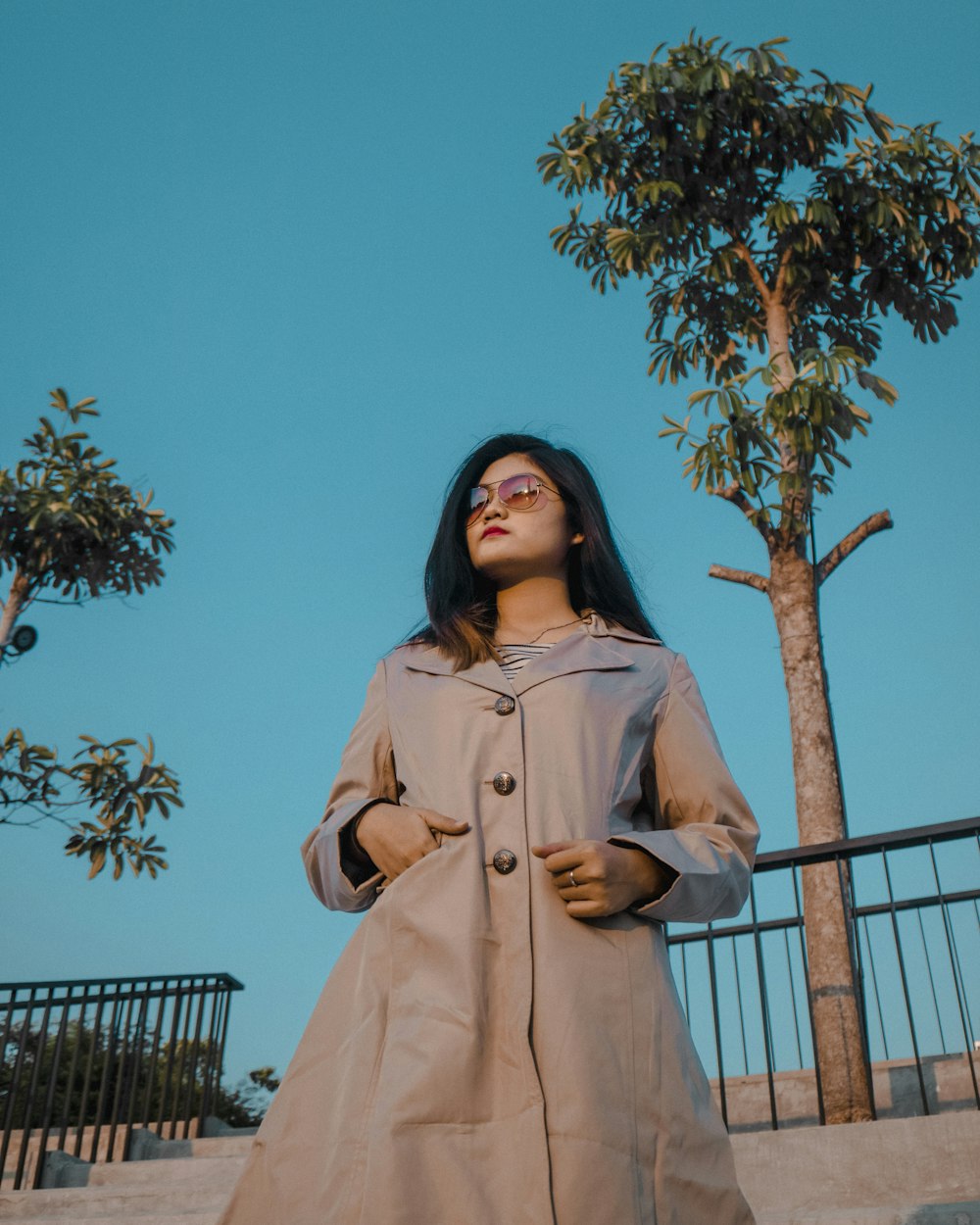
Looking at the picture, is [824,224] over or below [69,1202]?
over

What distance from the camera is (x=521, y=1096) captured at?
145 cm

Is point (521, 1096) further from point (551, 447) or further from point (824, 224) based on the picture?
point (824, 224)

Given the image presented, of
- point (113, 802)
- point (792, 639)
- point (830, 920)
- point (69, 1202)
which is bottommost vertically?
point (69, 1202)

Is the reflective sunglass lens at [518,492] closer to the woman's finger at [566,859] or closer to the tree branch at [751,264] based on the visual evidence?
the woman's finger at [566,859]

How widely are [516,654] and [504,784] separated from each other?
0.41 metres

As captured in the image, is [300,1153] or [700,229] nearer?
[300,1153]

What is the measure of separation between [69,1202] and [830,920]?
4.13 meters

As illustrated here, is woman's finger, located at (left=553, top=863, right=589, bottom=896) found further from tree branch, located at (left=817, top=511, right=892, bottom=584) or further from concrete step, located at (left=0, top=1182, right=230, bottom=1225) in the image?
tree branch, located at (left=817, top=511, right=892, bottom=584)

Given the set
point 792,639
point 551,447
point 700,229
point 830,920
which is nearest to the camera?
point 551,447

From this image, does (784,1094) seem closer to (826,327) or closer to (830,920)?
(830,920)

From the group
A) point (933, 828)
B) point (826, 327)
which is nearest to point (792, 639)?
point (933, 828)

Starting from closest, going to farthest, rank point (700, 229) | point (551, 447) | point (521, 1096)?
point (521, 1096) → point (551, 447) → point (700, 229)

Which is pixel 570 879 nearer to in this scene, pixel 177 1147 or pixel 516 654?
pixel 516 654

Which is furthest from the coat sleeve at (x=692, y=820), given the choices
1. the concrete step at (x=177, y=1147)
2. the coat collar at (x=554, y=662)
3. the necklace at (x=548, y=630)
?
the concrete step at (x=177, y=1147)
